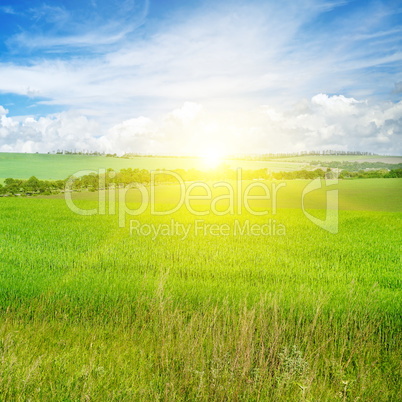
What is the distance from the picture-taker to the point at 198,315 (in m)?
6.15

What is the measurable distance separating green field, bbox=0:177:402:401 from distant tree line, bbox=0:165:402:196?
27.4 metres

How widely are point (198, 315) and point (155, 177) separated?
51021mm

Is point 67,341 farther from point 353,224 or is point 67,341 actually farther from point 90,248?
point 353,224

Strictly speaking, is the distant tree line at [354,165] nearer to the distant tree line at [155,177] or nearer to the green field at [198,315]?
the distant tree line at [155,177]

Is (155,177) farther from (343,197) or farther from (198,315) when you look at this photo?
(198,315)

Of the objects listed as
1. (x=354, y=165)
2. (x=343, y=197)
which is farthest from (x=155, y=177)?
(x=354, y=165)

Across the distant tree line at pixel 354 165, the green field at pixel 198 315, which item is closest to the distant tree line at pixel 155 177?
the distant tree line at pixel 354 165

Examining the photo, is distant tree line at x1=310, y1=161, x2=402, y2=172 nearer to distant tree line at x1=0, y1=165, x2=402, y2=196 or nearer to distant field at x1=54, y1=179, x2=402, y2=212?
distant tree line at x1=0, y1=165, x2=402, y2=196

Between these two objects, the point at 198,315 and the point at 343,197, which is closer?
the point at 198,315

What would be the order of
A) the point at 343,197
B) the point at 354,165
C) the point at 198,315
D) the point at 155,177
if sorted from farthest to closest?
the point at 354,165 → the point at 155,177 → the point at 343,197 → the point at 198,315

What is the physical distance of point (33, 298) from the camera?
6789 mm

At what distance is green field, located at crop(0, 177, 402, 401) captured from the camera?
3879 millimetres

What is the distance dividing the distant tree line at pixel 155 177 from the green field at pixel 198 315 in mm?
27402

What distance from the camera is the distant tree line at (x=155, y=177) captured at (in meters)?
40.1
